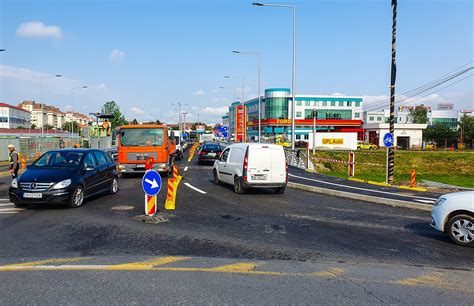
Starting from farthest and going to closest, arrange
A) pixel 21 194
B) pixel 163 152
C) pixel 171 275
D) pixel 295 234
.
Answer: pixel 163 152
pixel 21 194
pixel 295 234
pixel 171 275

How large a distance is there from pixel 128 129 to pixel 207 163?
Result: 40.5ft

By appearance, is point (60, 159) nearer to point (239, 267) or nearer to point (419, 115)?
point (239, 267)

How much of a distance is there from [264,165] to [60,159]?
21.6 ft

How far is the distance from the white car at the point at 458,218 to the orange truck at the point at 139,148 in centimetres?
1320

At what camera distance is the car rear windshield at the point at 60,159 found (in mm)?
11055

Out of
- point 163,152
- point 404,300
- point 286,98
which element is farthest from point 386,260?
point 286,98

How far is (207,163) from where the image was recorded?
3041 centimetres

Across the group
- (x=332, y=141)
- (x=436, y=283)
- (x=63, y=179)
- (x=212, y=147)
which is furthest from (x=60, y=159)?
(x=332, y=141)

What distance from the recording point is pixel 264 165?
44.8ft

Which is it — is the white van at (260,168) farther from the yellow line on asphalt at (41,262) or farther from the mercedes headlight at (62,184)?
the yellow line on asphalt at (41,262)

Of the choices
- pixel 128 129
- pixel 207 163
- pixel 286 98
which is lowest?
pixel 207 163

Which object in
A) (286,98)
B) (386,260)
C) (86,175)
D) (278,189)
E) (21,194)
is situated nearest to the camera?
(386,260)

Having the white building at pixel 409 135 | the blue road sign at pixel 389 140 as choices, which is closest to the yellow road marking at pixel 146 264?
the blue road sign at pixel 389 140

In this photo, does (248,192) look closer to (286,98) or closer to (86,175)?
(86,175)
